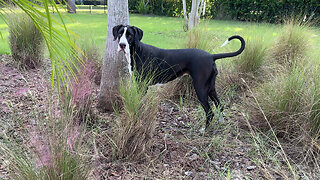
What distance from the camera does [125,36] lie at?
10.6 ft

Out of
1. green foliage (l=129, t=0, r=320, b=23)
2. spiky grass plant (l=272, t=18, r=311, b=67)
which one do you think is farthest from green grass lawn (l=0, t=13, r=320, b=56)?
green foliage (l=129, t=0, r=320, b=23)

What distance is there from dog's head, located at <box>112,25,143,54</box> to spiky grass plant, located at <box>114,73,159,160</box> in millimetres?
761

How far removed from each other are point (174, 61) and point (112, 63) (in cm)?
83

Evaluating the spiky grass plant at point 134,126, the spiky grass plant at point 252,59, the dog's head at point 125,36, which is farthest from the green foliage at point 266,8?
the spiky grass plant at point 134,126

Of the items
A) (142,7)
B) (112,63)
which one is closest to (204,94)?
(112,63)

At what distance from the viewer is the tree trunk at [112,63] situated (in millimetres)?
3502

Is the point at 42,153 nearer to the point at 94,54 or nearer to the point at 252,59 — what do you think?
the point at 94,54

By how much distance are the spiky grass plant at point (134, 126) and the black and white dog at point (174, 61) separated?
0.53 m

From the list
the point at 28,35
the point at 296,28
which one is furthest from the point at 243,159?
the point at 28,35

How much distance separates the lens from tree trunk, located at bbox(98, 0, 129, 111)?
3.50 metres

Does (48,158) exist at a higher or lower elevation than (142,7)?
lower

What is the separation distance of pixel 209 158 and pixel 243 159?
35 cm

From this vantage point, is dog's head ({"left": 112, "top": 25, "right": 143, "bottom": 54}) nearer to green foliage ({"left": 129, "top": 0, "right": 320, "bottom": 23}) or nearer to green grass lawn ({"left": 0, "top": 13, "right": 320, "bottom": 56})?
green grass lawn ({"left": 0, "top": 13, "right": 320, "bottom": 56})

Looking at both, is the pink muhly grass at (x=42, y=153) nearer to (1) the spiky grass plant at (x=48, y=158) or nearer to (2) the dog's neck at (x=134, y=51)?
(1) the spiky grass plant at (x=48, y=158)
